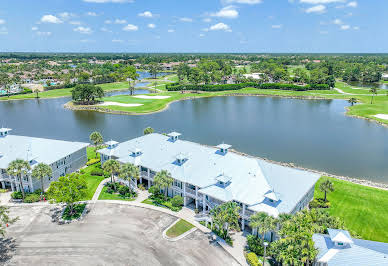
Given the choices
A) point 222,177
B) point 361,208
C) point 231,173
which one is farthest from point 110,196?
point 361,208

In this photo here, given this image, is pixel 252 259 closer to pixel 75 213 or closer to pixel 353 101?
pixel 75 213

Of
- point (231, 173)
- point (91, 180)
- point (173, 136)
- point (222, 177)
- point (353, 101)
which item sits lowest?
point (91, 180)

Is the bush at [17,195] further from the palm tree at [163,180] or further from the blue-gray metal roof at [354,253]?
the blue-gray metal roof at [354,253]

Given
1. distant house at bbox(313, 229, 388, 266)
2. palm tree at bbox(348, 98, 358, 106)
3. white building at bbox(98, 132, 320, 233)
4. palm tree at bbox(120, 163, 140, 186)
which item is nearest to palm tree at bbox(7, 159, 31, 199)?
white building at bbox(98, 132, 320, 233)

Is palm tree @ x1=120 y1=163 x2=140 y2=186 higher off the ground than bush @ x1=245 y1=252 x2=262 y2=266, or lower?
higher

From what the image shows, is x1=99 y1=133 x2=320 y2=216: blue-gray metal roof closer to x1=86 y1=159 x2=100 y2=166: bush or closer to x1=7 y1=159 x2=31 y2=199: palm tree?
x1=86 y1=159 x2=100 y2=166: bush

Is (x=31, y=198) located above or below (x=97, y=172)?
below

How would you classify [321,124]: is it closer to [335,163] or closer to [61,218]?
[335,163]
